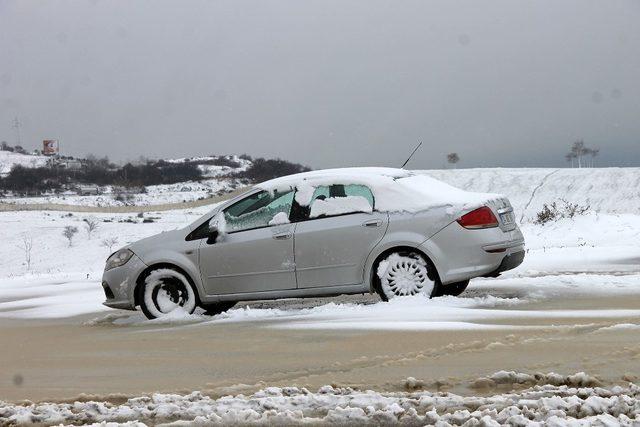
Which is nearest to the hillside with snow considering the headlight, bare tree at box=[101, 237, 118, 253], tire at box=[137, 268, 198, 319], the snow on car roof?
bare tree at box=[101, 237, 118, 253]

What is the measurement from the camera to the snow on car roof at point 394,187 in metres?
8.89

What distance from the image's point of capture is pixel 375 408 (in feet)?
13.5

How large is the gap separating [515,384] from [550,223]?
1891 centimetres

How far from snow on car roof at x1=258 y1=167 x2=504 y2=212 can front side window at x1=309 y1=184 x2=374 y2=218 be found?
6cm

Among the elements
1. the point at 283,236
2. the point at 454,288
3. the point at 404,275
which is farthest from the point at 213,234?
the point at 454,288

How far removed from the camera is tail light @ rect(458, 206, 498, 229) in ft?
28.5

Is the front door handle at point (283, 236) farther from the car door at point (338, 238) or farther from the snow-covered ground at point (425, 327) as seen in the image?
the snow-covered ground at point (425, 327)

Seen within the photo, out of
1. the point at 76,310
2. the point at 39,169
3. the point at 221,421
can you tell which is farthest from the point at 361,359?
the point at 39,169

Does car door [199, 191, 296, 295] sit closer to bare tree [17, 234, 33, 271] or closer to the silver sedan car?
the silver sedan car

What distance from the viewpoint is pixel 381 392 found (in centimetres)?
459

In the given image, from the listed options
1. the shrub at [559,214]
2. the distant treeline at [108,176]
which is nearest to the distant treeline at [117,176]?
the distant treeline at [108,176]

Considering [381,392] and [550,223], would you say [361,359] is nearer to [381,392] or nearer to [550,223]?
[381,392]

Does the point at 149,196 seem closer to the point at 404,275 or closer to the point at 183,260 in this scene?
the point at 183,260

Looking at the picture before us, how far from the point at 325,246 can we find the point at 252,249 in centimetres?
82
